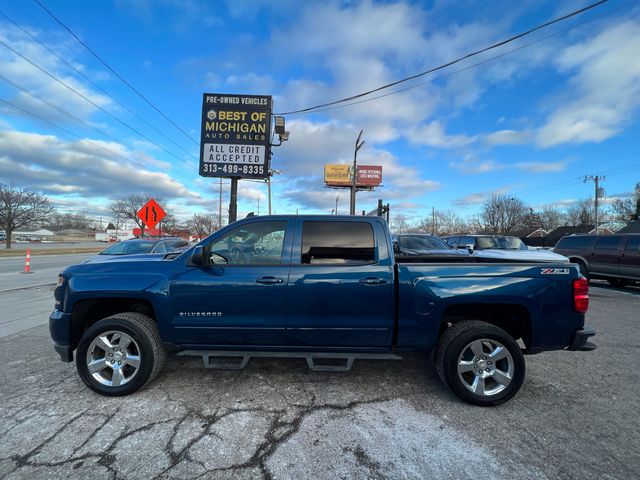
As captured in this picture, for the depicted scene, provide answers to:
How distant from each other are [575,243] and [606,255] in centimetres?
146

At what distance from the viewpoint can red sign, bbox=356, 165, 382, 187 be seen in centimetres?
6262

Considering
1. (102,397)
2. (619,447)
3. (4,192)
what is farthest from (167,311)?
(4,192)

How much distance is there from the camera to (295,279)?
10.4 ft

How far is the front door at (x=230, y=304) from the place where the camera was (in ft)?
10.4

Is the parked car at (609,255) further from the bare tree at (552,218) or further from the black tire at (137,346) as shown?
the bare tree at (552,218)

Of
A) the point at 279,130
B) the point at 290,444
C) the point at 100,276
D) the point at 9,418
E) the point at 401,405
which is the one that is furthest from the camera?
the point at 279,130

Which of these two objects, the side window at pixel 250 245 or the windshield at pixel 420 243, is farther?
the windshield at pixel 420 243

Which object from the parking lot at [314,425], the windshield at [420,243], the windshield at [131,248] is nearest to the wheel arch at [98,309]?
the parking lot at [314,425]

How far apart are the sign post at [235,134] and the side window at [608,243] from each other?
38.4 ft

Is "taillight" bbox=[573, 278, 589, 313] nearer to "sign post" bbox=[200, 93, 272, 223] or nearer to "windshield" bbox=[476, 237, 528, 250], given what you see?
"sign post" bbox=[200, 93, 272, 223]

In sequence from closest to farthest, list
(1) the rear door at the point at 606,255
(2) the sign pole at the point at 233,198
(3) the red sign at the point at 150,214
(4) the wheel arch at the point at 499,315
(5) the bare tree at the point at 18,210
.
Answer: (4) the wheel arch at the point at 499,315, (1) the rear door at the point at 606,255, (2) the sign pole at the point at 233,198, (3) the red sign at the point at 150,214, (5) the bare tree at the point at 18,210

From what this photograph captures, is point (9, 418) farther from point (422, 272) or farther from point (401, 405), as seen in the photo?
point (422, 272)

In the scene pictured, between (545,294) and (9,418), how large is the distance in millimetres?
5079

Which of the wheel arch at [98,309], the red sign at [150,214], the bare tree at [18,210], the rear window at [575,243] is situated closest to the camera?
the wheel arch at [98,309]
